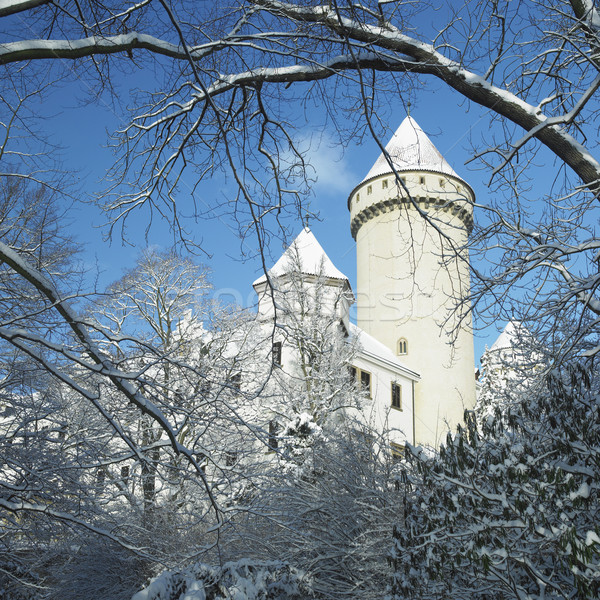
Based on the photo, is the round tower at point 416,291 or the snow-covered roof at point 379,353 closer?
the snow-covered roof at point 379,353

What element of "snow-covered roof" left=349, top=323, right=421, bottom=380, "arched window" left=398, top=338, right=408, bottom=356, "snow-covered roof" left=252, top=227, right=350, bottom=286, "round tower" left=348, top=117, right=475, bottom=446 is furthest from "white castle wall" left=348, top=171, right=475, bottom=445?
"snow-covered roof" left=252, top=227, right=350, bottom=286

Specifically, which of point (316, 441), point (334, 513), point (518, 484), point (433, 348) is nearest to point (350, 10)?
point (518, 484)

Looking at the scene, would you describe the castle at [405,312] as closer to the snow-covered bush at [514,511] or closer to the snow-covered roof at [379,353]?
the snow-covered roof at [379,353]

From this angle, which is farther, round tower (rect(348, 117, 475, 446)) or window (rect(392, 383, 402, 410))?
round tower (rect(348, 117, 475, 446))

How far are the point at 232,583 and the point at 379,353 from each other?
2514 centimetres

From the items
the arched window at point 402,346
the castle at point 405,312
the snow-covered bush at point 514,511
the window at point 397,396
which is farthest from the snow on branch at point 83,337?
the arched window at point 402,346

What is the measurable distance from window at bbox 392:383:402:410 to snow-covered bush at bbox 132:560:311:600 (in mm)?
24549

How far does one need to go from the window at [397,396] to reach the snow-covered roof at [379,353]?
0.86 m

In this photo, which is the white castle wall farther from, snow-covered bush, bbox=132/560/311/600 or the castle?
snow-covered bush, bbox=132/560/311/600

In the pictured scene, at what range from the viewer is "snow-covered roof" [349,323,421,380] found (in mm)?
29525

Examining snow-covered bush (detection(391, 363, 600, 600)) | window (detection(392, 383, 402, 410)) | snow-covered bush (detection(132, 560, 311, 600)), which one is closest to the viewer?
snow-covered bush (detection(391, 363, 600, 600))

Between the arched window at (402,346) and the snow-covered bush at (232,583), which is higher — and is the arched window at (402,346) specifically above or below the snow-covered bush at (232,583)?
above

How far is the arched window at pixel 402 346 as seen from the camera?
33.4m

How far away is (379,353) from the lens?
30703 millimetres
